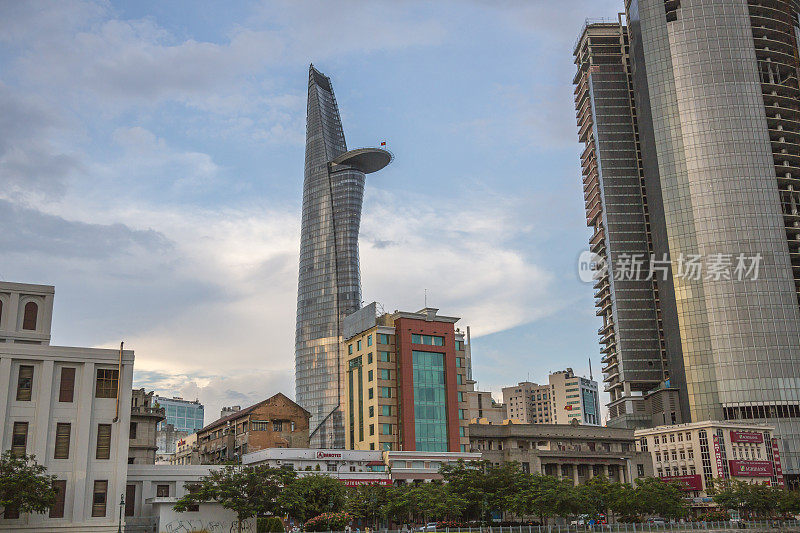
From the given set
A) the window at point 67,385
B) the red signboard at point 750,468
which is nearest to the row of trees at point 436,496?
the window at point 67,385

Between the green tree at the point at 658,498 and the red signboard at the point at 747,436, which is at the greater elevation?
the red signboard at the point at 747,436

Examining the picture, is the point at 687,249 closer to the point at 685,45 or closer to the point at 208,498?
the point at 685,45

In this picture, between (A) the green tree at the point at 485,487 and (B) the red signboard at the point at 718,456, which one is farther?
(B) the red signboard at the point at 718,456

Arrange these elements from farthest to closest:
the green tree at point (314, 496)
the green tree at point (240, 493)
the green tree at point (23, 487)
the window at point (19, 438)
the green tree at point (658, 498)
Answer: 1. the green tree at point (658, 498)
2. the green tree at point (314, 496)
3. the green tree at point (240, 493)
4. the window at point (19, 438)
5. the green tree at point (23, 487)

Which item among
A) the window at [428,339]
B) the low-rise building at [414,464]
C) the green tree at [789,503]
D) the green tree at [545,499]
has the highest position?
the window at [428,339]

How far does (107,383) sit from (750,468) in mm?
120890

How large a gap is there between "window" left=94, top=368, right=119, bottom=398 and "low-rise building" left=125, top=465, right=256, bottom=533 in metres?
11.0

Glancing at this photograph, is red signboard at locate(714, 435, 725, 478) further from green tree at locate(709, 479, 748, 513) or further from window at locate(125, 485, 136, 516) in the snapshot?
window at locate(125, 485, 136, 516)

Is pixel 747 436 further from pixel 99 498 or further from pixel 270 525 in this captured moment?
pixel 99 498

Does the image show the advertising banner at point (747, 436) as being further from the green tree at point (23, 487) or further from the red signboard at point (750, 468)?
the green tree at point (23, 487)

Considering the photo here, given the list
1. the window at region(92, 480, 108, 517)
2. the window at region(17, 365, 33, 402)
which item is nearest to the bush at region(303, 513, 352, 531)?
the window at region(92, 480, 108, 517)

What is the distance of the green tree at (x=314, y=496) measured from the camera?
81500 millimetres

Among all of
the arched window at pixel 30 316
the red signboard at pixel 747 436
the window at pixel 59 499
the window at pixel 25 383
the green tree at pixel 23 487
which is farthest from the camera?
the red signboard at pixel 747 436

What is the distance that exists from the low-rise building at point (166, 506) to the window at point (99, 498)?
4.47m
